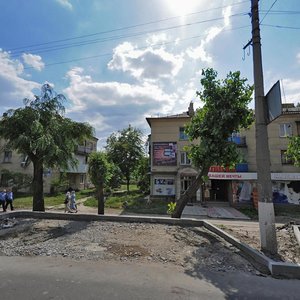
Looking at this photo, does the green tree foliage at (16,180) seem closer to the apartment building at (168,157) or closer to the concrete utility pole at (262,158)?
the apartment building at (168,157)

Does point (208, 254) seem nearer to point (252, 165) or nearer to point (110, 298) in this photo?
point (110, 298)

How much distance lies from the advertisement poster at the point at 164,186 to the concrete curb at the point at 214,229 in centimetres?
1646

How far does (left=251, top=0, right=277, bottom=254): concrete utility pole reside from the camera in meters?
6.40

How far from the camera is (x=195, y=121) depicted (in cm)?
1055

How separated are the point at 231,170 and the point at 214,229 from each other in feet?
54.1

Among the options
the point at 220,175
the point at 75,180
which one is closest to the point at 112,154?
the point at 75,180

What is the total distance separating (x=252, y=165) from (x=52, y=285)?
24.6m

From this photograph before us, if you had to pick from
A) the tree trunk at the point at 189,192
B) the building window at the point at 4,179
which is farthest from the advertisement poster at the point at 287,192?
the building window at the point at 4,179

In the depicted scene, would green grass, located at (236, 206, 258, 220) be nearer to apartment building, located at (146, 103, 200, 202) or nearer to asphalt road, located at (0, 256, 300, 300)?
apartment building, located at (146, 103, 200, 202)

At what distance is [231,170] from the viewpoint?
24266 mm

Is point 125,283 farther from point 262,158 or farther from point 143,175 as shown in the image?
point 143,175

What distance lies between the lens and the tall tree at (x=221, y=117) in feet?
30.7

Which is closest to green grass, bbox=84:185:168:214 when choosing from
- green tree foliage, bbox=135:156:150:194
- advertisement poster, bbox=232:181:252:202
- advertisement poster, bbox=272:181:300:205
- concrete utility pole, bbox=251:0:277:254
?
advertisement poster, bbox=232:181:252:202

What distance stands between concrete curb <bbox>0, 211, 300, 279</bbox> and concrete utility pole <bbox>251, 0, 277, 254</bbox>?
607 millimetres
